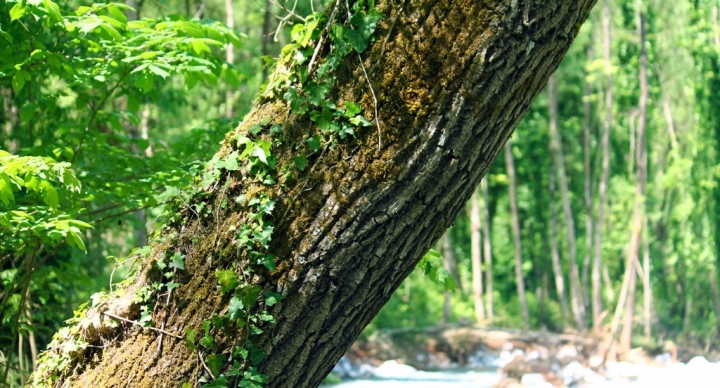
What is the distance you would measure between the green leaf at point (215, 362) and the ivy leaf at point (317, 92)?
2.29 ft

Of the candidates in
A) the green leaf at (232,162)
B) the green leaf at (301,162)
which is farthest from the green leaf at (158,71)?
the green leaf at (301,162)

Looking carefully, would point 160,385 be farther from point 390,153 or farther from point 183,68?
point 183,68

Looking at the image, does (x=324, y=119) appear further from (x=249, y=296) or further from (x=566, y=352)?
(x=566, y=352)

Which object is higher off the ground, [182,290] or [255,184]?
[255,184]

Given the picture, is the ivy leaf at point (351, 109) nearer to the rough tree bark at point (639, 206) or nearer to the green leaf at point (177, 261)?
the green leaf at point (177, 261)

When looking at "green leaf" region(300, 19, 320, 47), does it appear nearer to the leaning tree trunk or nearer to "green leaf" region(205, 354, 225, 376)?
the leaning tree trunk

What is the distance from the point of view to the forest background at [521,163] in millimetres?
3336

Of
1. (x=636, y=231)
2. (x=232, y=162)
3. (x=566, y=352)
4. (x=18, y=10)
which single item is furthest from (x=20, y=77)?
(x=566, y=352)

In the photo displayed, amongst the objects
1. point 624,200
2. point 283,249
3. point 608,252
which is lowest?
point 608,252

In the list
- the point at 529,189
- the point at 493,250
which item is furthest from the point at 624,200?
the point at 493,250

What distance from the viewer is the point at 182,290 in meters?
1.95

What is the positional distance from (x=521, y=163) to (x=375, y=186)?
2636 cm

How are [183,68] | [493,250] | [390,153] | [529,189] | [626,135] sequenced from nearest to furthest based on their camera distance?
1. [390,153]
2. [183,68]
3. [626,135]
4. [529,189]
5. [493,250]

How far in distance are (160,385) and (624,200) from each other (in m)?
23.8
